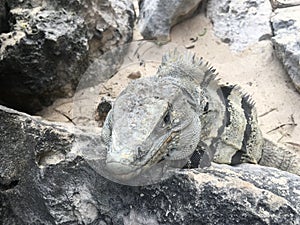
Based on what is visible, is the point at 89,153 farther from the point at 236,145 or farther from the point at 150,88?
the point at 236,145

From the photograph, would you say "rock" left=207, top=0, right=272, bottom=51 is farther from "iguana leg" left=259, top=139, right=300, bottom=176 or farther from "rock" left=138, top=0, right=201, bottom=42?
"iguana leg" left=259, top=139, right=300, bottom=176

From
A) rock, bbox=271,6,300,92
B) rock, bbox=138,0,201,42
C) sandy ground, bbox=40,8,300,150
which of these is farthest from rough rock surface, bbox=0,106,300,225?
rock, bbox=138,0,201,42

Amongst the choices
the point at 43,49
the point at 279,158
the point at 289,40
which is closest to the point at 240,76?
the point at 289,40

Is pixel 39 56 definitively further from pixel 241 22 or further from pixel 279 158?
pixel 241 22

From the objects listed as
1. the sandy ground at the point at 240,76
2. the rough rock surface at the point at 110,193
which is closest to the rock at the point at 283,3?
the sandy ground at the point at 240,76

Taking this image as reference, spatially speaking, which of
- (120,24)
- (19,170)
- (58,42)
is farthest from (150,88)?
(120,24)

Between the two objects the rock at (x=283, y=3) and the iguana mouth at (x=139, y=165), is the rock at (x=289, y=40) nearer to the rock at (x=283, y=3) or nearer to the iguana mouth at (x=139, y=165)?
the rock at (x=283, y=3)
